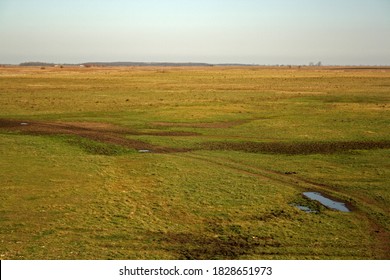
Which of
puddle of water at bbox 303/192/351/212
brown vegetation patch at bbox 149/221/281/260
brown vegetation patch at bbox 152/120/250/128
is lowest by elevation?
brown vegetation patch at bbox 149/221/281/260

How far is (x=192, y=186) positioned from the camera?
2056cm

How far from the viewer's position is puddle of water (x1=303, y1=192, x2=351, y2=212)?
17853mm

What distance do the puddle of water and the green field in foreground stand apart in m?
0.56

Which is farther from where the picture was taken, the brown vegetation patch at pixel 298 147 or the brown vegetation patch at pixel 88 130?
the brown vegetation patch at pixel 88 130

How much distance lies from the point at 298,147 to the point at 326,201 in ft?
37.7

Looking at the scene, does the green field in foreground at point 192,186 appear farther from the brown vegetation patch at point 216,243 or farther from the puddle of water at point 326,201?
the puddle of water at point 326,201

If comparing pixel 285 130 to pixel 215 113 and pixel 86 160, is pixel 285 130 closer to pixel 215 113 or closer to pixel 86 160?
pixel 215 113

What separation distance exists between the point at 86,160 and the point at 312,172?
46.0 feet

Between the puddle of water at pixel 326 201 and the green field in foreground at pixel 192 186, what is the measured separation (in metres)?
0.56

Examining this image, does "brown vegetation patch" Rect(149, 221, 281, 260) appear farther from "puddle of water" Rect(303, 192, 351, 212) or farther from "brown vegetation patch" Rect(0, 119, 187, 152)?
"brown vegetation patch" Rect(0, 119, 187, 152)

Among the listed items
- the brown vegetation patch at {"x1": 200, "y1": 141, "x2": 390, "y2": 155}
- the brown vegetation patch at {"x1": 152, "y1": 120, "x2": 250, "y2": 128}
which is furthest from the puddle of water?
the brown vegetation patch at {"x1": 152, "y1": 120, "x2": 250, "y2": 128}

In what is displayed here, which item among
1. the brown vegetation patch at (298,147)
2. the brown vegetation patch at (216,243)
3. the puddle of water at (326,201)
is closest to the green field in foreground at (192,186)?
the brown vegetation patch at (216,243)

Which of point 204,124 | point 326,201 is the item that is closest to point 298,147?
point 326,201

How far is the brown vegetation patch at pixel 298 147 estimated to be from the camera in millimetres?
28728
